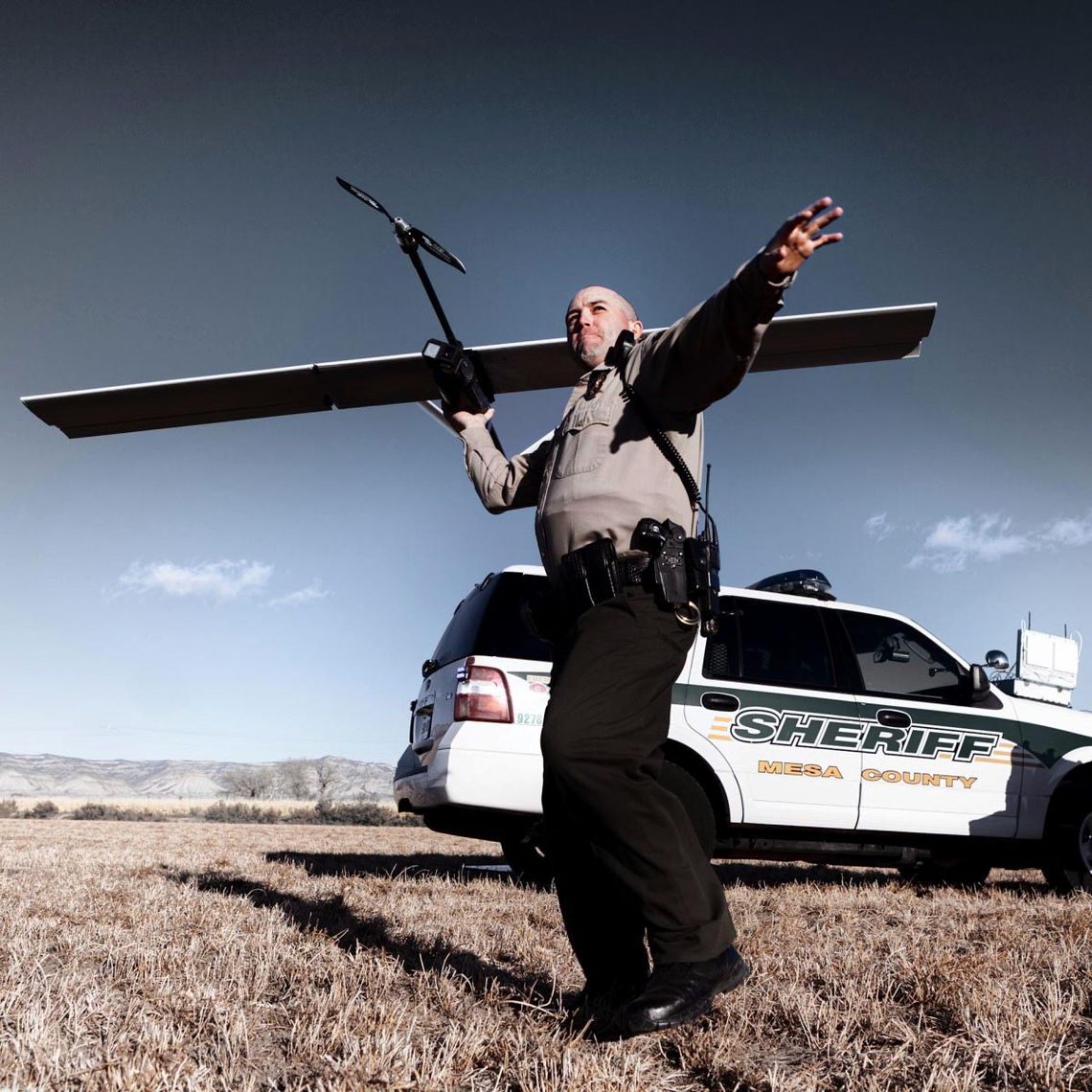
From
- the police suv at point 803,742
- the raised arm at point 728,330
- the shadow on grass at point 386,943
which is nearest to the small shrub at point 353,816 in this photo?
the police suv at point 803,742

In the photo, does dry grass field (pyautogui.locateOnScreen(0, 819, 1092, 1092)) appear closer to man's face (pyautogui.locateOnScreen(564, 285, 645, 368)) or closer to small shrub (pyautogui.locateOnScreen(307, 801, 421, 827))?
man's face (pyautogui.locateOnScreen(564, 285, 645, 368))

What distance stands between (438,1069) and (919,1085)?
3.45 feet

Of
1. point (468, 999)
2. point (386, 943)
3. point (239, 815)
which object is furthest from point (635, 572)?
point (239, 815)

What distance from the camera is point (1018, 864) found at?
6109 mm

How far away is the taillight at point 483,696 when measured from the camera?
527cm

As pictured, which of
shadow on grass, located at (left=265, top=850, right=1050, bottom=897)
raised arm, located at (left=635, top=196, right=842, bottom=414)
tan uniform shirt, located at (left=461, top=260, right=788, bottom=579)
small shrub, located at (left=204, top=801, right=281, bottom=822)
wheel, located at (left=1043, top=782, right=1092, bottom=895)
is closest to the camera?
raised arm, located at (left=635, top=196, right=842, bottom=414)

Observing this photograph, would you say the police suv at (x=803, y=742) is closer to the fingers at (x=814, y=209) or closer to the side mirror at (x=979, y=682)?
the side mirror at (x=979, y=682)

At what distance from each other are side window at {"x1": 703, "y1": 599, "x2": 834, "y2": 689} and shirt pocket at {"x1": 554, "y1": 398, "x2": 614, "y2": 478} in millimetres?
3198

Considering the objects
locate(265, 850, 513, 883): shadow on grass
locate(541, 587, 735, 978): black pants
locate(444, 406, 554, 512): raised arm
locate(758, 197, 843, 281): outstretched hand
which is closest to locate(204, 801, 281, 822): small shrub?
locate(265, 850, 513, 883): shadow on grass

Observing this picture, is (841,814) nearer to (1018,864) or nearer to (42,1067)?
(1018,864)

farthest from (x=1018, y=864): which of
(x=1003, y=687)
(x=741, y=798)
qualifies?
(x=741, y=798)

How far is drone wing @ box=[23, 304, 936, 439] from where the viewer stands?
4094 mm

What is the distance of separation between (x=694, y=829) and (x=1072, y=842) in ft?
10.1

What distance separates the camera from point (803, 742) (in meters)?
5.65
